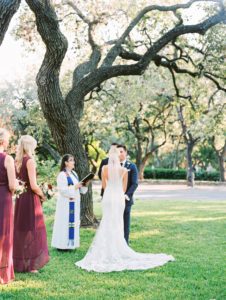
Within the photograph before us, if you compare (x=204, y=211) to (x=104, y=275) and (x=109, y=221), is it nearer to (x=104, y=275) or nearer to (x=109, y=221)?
(x=109, y=221)

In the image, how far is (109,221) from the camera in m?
9.54

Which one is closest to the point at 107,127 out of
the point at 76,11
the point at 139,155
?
the point at 139,155

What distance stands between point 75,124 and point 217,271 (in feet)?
20.9

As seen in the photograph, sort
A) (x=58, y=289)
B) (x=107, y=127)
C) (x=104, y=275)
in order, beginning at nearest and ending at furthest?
(x=58, y=289) → (x=104, y=275) → (x=107, y=127)

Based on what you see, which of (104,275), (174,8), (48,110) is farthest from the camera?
(174,8)

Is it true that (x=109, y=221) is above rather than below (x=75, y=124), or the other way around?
below

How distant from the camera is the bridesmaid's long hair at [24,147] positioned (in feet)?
26.9

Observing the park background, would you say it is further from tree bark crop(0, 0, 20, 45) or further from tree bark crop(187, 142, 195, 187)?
tree bark crop(187, 142, 195, 187)

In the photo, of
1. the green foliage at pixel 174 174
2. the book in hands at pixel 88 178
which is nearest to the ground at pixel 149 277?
the book in hands at pixel 88 178

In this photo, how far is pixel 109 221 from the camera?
9539mm

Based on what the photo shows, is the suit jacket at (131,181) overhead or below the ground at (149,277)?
overhead

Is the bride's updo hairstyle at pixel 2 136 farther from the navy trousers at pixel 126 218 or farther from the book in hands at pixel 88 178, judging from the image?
the navy trousers at pixel 126 218

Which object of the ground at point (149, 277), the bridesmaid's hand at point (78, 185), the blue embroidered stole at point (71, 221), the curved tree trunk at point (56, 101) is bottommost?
the ground at point (149, 277)

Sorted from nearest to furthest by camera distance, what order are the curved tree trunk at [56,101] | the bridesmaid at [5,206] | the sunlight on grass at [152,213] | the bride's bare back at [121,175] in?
the bridesmaid at [5,206] < the bride's bare back at [121,175] < the curved tree trunk at [56,101] < the sunlight on grass at [152,213]
